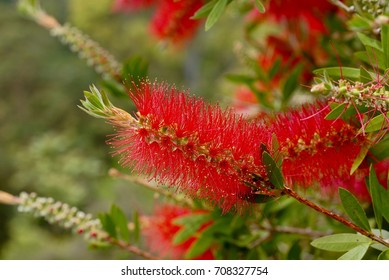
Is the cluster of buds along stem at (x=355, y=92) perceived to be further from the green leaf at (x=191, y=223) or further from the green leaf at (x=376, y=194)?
the green leaf at (x=191, y=223)

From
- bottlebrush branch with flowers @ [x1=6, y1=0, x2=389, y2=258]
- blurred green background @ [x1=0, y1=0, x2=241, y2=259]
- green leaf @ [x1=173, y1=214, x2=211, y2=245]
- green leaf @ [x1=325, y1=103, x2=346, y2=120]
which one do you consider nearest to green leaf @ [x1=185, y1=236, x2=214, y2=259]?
green leaf @ [x1=173, y1=214, x2=211, y2=245]

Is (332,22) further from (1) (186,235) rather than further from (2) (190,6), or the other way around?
(1) (186,235)

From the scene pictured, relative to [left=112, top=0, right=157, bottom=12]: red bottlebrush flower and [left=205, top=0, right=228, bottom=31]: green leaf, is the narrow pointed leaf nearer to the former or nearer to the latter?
[left=205, top=0, right=228, bottom=31]: green leaf

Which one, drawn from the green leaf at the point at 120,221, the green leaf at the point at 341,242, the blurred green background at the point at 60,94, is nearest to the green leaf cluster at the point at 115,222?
the green leaf at the point at 120,221

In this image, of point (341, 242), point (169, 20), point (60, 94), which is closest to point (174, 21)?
point (169, 20)

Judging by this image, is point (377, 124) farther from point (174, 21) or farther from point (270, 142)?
point (174, 21)

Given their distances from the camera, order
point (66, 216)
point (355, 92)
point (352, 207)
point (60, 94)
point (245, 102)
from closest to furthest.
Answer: point (355, 92)
point (352, 207)
point (66, 216)
point (245, 102)
point (60, 94)

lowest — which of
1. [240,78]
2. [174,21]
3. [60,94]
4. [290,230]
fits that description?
[290,230]
